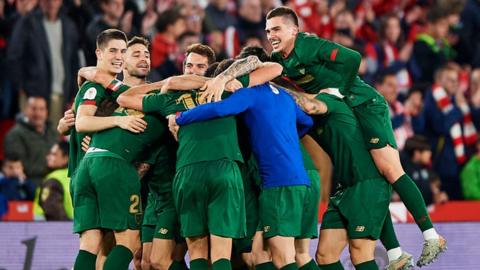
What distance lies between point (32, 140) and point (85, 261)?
4.67 m

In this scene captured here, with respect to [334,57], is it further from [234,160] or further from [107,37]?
[107,37]

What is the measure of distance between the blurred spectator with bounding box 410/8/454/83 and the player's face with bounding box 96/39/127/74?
7662mm

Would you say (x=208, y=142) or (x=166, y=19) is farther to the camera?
(x=166, y=19)

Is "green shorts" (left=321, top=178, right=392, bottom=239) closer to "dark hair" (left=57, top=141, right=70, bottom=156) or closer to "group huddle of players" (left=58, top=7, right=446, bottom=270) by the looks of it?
"group huddle of players" (left=58, top=7, right=446, bottom=270)

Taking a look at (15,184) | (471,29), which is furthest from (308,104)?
(471,29)

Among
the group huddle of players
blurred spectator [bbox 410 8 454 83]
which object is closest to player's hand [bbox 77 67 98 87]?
the group huddle of players

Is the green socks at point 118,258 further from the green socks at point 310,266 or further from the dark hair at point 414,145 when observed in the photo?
the dark hair at point 414,145

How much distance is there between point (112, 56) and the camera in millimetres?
9289

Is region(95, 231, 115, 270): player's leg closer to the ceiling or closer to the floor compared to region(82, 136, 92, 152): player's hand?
closer to the floor

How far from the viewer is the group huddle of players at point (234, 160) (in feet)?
27.8

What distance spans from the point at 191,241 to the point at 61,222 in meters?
2.41

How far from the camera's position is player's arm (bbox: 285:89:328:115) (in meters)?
8.91

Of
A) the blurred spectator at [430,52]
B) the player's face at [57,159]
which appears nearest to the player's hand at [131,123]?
the player's face at [57,159]

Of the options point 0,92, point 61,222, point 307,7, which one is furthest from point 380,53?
point 61,222
